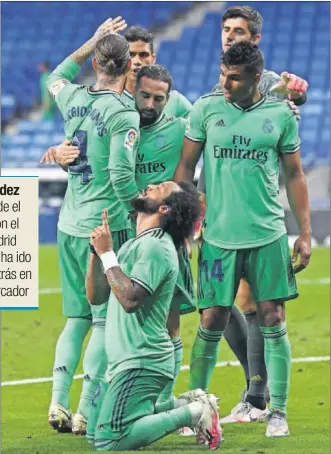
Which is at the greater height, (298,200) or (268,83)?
(268,83)

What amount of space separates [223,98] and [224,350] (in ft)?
12.6

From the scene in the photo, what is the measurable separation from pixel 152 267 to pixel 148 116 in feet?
3.45

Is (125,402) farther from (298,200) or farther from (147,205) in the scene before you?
(298,200)

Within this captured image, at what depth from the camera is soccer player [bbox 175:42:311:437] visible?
229 inches

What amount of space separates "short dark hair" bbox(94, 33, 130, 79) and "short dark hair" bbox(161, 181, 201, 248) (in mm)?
709

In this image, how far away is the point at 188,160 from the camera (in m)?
5.95

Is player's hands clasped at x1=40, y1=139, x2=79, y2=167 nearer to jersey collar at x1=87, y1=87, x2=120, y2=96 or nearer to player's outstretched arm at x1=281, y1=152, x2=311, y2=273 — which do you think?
jersey collar at x1=87, y1=87, x2=120, y2=96

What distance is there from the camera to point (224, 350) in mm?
9438

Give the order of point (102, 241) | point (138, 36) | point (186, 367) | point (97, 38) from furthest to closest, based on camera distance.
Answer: point (186, 367)
point (138, 36)
point (97, 38)
point (102, 241)

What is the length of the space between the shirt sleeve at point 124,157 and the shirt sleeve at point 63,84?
381mm

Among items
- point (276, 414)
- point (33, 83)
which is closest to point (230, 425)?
point (276, 414)

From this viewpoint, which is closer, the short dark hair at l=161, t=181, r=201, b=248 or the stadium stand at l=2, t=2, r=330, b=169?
the short dark hair at l=161, t=181, r=201, b=248

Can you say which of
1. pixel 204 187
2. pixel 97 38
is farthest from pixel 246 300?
pixel 97 38

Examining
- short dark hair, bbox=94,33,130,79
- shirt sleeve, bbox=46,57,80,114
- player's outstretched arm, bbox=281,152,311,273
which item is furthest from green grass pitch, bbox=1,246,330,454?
short dark hair, bbox=94,33,130,79
